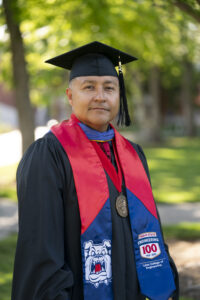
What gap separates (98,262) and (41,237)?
1.09 ft

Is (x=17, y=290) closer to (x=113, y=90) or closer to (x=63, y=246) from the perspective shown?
(x=63, y=246)

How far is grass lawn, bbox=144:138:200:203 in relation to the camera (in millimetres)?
9305

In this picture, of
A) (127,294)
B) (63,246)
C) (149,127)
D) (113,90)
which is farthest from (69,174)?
(149,127)

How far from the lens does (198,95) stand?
120 feet

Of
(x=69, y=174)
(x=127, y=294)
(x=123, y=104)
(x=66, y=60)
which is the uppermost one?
(x=66, y=60)

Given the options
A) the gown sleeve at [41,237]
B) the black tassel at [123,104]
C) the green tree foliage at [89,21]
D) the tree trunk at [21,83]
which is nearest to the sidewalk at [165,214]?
the tree trunk at [21,83]

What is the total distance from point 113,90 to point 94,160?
1.33 ft

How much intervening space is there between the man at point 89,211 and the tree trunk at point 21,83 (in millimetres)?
4977

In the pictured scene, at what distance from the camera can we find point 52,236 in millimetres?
1983

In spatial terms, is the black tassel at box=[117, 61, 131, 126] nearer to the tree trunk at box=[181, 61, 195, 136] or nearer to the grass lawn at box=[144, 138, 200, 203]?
the grass lawn at box=[144, 138, 200, 203]

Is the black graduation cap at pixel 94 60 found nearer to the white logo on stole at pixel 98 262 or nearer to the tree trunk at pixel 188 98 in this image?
the white logo on stole at pixel 98 262

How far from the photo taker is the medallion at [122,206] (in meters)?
2.23

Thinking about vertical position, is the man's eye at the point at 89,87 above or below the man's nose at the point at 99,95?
above

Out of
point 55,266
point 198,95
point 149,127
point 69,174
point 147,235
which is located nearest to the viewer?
point 55,266
